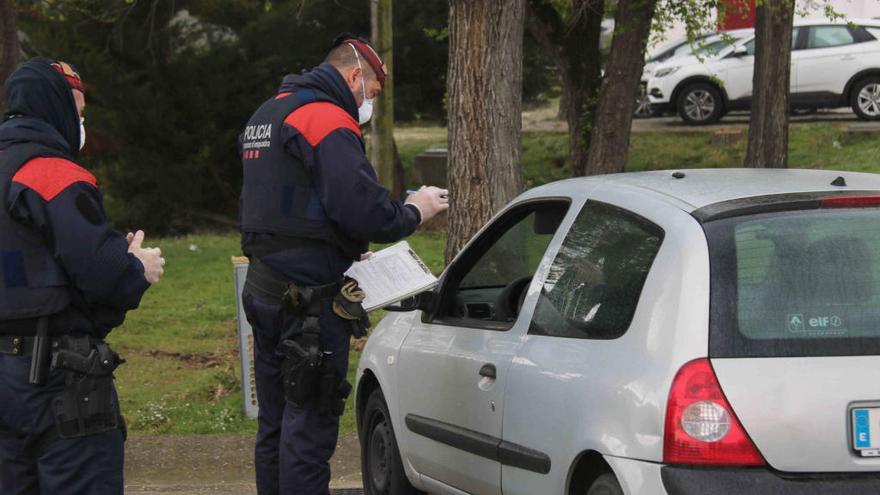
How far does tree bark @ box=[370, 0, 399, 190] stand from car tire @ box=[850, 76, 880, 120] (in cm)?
766

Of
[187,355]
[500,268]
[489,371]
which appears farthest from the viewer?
[187,355]

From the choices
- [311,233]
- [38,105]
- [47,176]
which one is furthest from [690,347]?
[38,105]

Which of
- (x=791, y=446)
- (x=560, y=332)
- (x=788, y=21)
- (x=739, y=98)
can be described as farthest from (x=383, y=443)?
(x=739, y=98)

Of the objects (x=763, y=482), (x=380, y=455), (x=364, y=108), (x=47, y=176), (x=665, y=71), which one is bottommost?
(x=380, y=455)

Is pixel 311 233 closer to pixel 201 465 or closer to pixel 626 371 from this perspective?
pixel 626 371

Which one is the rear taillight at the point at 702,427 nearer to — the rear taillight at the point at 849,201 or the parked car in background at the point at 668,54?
the rear taillight at the point at 849,201

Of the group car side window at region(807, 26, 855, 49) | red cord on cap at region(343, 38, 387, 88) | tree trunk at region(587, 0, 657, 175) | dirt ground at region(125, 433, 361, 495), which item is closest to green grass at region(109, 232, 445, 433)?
dirt ground at region(125, 433, 361, 495)

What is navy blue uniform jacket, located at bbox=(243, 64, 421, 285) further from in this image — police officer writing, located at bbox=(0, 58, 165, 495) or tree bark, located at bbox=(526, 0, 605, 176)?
tree bark, located at bbox=(526, 0, 605, 176)

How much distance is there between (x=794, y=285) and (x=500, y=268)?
1940mm

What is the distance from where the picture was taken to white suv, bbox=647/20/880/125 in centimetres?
1945

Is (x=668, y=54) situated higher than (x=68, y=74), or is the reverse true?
(x=68, y=74)

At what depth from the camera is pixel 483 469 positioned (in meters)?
4.66

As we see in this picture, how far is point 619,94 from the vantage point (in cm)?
1404

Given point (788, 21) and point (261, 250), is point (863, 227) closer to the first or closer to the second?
point (261, 250)
